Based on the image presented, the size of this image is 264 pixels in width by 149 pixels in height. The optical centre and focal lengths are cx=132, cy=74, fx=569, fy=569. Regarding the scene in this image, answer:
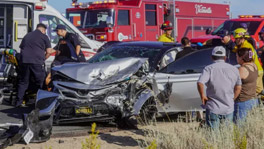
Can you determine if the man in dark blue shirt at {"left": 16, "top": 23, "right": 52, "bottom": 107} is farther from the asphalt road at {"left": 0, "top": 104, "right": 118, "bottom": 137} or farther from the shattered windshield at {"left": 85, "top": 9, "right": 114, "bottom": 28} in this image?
the shattered windshield at {"left": 85, "top": 9, "right": 114, "bottom": 28}

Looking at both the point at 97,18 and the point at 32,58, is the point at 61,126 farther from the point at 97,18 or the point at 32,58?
the point at 97,18

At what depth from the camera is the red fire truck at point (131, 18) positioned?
1992cm

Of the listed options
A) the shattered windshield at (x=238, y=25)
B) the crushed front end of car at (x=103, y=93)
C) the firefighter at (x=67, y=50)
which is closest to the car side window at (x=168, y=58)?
the crushed front end of car at (x=103, y=93)

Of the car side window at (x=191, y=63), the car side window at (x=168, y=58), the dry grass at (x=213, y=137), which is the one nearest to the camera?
the dry grass at (x=213, y=137)

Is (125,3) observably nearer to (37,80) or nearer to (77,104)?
(37,80)

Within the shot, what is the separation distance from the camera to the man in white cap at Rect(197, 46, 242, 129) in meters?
6.78

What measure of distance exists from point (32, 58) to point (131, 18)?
32.3 ft

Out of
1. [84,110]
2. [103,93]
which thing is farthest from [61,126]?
[103,93]

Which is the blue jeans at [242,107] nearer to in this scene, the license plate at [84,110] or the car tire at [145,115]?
the car tire at [145,115]

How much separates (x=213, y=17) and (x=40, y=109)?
18096 mm

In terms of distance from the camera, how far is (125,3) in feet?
69.6

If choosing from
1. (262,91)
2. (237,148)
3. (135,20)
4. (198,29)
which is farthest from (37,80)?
(198,29)

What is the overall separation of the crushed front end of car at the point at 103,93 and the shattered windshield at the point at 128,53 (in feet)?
2.23

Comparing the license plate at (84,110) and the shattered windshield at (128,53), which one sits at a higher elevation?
the shattered windshield at (128,53)
